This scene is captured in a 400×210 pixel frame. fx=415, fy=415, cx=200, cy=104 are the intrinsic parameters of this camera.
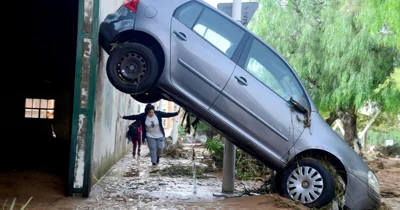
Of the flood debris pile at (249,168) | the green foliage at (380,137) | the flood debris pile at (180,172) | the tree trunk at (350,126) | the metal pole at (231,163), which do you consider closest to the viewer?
the metal pole at (231,163)

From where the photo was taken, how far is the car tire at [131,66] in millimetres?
6055

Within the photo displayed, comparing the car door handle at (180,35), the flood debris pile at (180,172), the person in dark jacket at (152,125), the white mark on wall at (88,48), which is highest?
the car door handle at (180,35)

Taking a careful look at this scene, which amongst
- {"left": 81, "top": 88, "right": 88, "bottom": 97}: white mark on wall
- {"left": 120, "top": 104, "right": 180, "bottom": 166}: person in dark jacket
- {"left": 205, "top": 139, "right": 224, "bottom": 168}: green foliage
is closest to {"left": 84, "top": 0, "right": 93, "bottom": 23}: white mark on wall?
{"left": 81, "top": 88, "right": 88, "bottom": 97}: white mark on wall

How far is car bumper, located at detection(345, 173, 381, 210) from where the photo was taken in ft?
19.7

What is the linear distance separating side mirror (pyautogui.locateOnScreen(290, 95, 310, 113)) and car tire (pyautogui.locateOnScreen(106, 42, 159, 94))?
2043mm

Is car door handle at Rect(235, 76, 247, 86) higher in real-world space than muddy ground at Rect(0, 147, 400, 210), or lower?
higher

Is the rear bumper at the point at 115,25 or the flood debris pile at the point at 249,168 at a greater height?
the rear bumper at the point at 115,25

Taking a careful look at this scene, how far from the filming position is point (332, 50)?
647 inches

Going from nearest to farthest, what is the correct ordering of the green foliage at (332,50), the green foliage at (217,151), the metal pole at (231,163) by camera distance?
1. the metal pole at (231,163)
2. the green foliage at (217,151)
3. the green foliage at (332,50)

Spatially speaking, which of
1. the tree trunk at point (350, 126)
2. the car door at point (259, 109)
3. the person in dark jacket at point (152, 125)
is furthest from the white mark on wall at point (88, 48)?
the tree trunk at point (350, 126)

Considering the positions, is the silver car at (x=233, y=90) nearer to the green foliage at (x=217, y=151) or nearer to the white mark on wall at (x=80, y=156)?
the white mark on wall at (x=80, y=156)

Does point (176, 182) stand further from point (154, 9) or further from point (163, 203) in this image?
point (154, 9)

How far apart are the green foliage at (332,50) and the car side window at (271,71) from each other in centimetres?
947

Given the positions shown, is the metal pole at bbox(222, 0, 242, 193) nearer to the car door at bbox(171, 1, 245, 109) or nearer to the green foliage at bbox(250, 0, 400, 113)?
the car door at bbox(171, 1, 245, 109)
